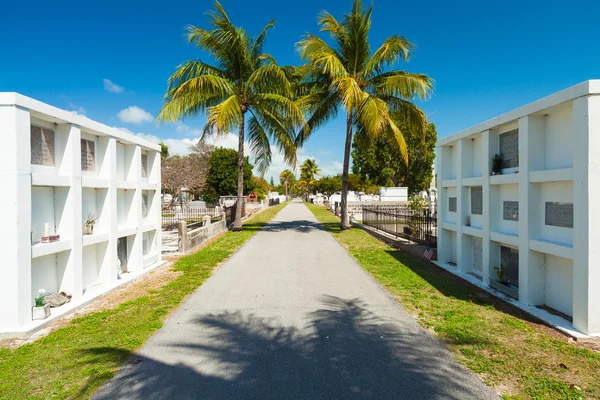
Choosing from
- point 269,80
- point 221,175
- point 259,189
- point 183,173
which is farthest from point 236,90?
point 259,189

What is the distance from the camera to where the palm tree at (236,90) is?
45.3ft

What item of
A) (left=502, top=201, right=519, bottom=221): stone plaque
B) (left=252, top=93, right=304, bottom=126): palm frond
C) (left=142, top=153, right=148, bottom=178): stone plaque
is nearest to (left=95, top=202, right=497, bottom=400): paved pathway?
(left=502, top=201, right=519, bottom=221): stone plaque

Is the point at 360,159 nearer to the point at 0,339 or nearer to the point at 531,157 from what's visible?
the point at 531,157

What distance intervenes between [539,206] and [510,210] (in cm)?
88

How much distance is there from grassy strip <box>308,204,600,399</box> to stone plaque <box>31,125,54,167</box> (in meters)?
6.94

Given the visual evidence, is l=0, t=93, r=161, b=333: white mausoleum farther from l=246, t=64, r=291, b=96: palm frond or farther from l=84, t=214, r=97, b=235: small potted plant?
l=246, t=64, r=291, b=96: palm frond

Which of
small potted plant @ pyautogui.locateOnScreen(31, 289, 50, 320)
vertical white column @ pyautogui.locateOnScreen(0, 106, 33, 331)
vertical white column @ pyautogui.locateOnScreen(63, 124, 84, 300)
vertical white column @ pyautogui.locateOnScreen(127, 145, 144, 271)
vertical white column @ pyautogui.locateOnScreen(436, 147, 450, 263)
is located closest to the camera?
vertical white column @ pyautogui.locateOnScreen(0, 106, 33, 331)

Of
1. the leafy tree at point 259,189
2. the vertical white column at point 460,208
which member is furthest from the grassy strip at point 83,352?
the leafy tree at point 259,189

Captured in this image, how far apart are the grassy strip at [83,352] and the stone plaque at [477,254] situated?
675cm

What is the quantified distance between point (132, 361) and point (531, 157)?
6.81 metres

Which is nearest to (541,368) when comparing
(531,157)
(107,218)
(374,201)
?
(531,157)

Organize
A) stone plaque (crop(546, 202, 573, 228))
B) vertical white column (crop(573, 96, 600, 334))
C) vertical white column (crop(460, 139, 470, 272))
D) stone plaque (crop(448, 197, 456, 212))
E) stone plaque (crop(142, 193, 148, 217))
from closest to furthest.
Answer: vertical white column (crop(573, 96, 600, 334))
stone plaque (crop(546, 202, 573, 228))
vertical white column (crop(460, 139, 470, 272))
stone plaque (crop(448, 197, 456, 212))
stone plaque (crop(142, 193, 148, 217))

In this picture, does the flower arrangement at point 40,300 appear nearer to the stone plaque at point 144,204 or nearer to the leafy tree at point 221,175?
the stone plaque at point 144,204

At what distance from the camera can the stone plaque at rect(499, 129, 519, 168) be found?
6543 millimetres
